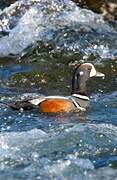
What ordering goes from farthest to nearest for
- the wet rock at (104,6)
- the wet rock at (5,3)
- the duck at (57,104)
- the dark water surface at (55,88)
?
the wet rock at (5,3), the wet rock at (104,6), the duck at (57,104), the dark water surface at (55,88)

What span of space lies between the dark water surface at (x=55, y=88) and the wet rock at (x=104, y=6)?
254mm

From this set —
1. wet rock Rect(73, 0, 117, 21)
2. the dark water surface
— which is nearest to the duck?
the dark water surface

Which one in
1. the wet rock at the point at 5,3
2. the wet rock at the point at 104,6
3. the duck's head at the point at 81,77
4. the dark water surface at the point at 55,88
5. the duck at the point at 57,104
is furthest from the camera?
the wet rock at the point at 5,3

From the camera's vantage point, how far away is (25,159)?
786 cm

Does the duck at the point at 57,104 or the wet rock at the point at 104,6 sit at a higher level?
the duck at the point at 57,104

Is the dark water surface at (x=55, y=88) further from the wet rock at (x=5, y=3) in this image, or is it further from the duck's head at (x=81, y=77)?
the wet rock at (x=5, y=3)

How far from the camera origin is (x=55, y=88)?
1191 centimetres

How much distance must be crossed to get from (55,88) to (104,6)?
3.50m

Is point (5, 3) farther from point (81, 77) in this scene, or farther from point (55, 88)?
point (81, 77)

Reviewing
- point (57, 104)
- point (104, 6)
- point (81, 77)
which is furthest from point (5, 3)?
point (57, 104)

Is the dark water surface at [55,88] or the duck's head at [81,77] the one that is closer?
the dark water surface at [55,88]

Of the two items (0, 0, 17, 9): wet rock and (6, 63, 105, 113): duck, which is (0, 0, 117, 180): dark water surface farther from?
(0, 0, 17, 9): wet rock

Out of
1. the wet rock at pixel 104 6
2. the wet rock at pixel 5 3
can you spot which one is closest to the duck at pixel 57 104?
the wet rock at pixel 104 6

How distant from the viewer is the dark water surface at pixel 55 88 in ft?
25.5
